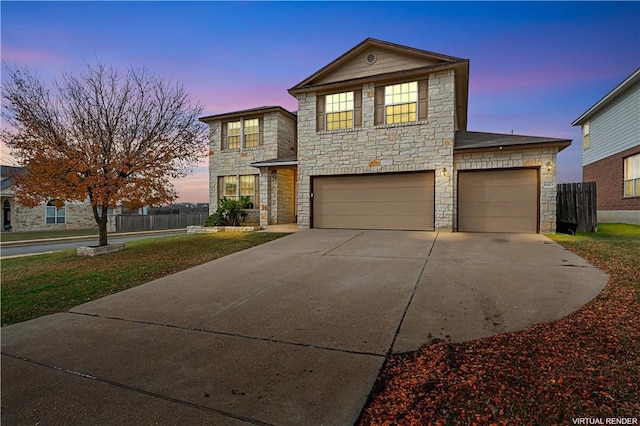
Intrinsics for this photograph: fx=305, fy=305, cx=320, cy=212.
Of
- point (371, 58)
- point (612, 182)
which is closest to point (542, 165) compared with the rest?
point (371, 58)

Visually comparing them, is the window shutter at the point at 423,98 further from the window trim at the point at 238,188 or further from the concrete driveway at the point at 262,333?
the window trim at the point at 238,188

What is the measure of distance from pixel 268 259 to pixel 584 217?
1250cm

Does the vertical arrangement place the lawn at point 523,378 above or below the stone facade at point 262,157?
below

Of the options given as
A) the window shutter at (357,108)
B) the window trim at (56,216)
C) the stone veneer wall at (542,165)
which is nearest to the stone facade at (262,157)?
the window shutter at (357,108)

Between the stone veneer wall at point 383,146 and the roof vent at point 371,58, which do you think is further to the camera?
the roof vent at point 371,58

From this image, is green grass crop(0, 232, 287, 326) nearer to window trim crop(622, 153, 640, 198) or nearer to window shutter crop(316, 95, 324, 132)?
window shutter crop(316, 95, 324, 132)

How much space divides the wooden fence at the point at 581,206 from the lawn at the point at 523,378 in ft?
34.5

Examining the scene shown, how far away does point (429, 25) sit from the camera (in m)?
13.9

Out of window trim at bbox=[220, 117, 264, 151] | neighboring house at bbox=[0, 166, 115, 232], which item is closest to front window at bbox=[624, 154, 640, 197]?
window trim at bbox=[220, 117, 264, 151]

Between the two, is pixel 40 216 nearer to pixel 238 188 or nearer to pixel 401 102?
pixel 238 188

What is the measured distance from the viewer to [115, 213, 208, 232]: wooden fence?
86.7ft

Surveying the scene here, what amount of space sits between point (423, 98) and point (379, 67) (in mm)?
2313

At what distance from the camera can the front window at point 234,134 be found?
57.1 ft

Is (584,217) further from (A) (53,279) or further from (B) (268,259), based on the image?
(A) (53,279)
